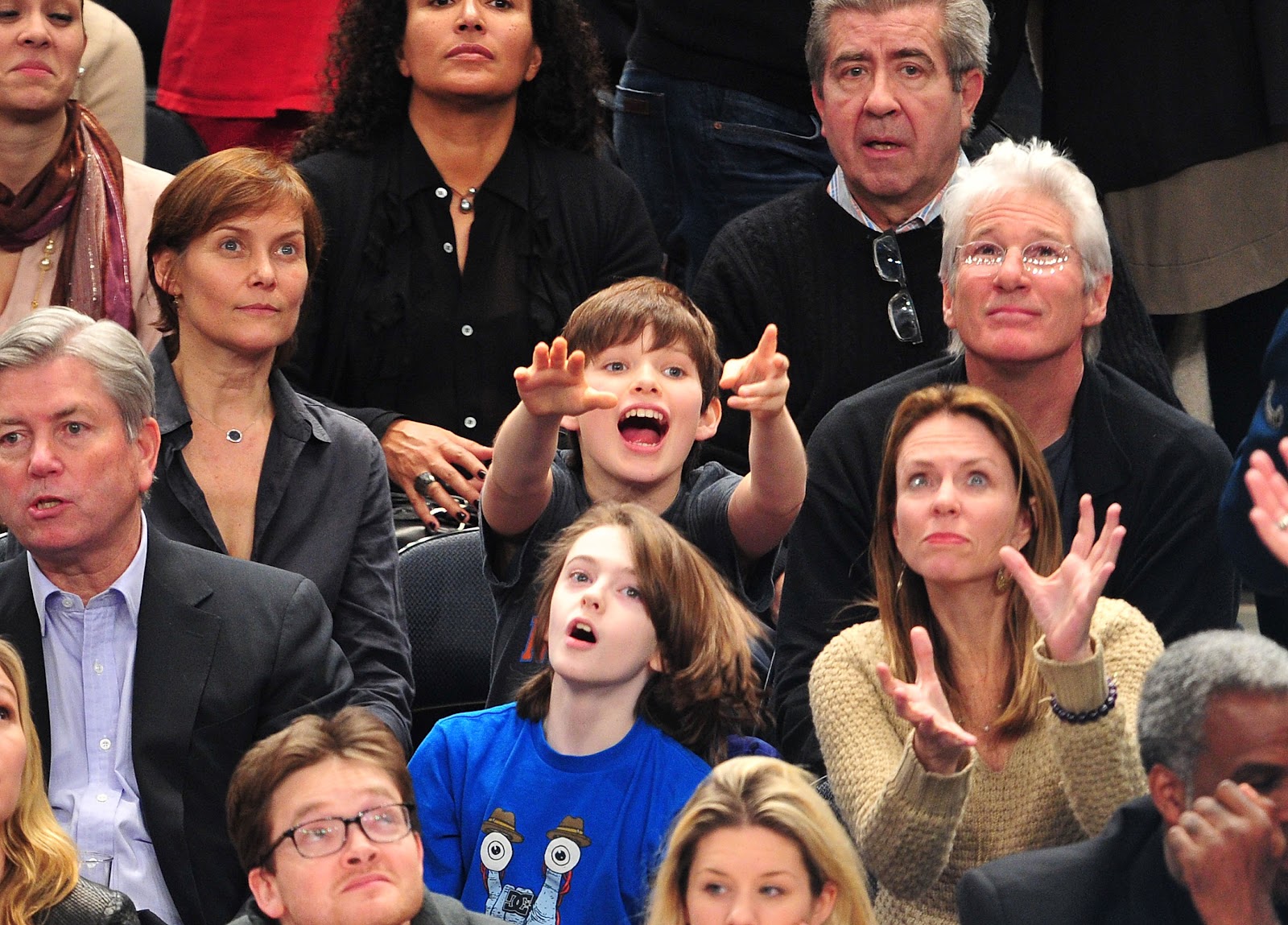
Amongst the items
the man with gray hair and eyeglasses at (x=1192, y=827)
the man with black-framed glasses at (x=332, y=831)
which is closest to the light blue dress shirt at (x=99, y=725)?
the man with black-framed glasses at (x=332, y=831)

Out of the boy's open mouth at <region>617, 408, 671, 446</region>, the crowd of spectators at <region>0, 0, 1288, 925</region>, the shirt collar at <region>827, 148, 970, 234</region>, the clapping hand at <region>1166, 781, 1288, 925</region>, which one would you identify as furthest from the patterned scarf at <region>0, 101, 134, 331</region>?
the clapping hand at <region>1166, 781, 1288, 925</region>

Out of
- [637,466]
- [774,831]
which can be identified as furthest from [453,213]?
[774,831]

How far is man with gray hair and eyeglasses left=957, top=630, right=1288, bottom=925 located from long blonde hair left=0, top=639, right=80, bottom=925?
1.11 metres

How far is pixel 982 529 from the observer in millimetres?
2684

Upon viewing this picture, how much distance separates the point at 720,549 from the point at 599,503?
228 mm

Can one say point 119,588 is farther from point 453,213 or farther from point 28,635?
point 453,213

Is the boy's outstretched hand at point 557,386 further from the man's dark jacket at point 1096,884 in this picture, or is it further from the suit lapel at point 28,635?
the man's dark jacket at point 1096,884

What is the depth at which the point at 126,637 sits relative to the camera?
9.43 feet

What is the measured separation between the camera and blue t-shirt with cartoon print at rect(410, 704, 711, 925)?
2707mm

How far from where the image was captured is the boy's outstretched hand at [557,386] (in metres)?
2.87

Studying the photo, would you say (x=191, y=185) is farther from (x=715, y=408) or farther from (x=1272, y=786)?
(x=1272, y=786)

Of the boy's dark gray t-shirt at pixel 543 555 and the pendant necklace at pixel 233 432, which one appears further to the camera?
the pendant necklace at pixel 233 432

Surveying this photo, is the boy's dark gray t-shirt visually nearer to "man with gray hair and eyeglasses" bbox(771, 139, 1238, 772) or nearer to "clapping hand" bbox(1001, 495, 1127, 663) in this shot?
"man with gray hair and eyeglasses" bbox(771, 139, 1238, 772)

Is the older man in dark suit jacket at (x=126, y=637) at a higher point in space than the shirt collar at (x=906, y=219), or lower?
lower
